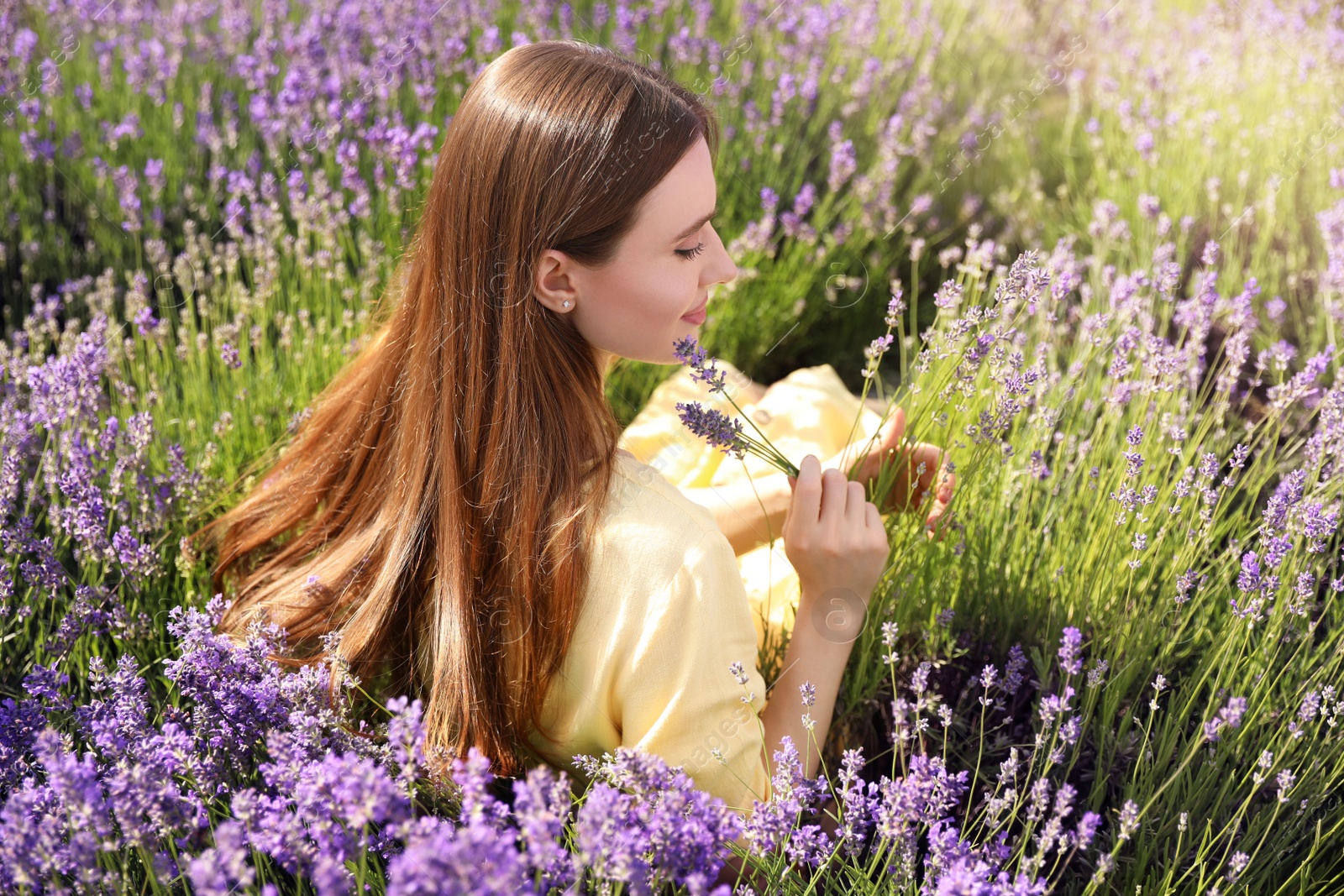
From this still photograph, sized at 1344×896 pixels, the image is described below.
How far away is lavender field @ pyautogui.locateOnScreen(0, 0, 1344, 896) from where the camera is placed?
1.24 m

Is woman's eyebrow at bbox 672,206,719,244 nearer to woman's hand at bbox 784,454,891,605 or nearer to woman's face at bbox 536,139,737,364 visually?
woman's face at bbox 536,139,737,364

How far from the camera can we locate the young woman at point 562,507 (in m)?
1.59

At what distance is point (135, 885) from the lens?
4.51 ft

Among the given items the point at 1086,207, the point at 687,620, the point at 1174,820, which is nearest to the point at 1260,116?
the point at 1086,207

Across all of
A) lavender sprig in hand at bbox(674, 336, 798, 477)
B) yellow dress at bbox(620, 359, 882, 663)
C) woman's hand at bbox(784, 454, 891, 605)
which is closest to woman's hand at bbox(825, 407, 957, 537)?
woman's hand at bbox(784, 454, 891, 605)

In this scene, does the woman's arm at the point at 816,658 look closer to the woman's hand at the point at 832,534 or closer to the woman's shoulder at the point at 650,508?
the woman's hand at the point at 832,534

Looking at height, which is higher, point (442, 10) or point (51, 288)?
point (442, 10)

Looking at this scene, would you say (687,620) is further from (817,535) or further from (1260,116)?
(1260,116)

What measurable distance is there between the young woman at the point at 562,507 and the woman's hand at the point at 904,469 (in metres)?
0.17

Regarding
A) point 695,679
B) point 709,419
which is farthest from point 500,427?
point 695,679

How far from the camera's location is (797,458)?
2.50 meters

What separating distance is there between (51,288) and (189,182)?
55cm

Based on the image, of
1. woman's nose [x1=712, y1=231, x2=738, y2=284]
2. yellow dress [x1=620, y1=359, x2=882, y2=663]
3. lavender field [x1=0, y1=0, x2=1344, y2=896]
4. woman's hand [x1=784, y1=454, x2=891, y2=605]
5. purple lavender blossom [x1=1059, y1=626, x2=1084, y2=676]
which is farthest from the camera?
yellow dress [x1=620, y1=359, x2=882, y2=663]

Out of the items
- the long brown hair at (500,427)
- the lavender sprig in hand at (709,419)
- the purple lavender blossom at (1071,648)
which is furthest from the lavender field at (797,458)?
the lavender sprig in hand at (709,419)
